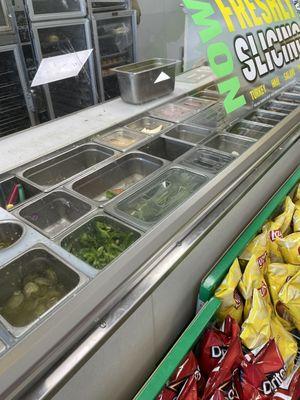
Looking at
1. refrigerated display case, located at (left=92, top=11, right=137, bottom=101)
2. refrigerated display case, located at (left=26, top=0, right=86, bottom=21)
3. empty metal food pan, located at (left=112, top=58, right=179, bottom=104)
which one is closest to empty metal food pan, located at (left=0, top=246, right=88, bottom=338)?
empty metal food pan, located at (left=112, top=58, right=179, bottom=104)

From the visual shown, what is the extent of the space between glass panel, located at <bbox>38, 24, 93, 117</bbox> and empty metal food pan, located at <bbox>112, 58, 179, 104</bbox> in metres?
1.46

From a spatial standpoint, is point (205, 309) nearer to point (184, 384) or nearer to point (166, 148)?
point (184, 384)

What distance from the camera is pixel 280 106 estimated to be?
6.54ft

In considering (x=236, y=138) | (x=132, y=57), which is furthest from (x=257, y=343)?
(x=132, y=57)

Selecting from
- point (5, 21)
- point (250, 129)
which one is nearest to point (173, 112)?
point (250, 129)

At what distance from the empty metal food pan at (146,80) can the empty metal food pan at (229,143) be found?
24.9 inches

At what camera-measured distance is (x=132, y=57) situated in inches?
152

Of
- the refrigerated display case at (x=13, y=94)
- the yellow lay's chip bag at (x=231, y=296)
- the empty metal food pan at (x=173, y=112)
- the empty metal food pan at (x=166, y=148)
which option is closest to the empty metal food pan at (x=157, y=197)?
the empty metal food pan at (x=166, y=148)

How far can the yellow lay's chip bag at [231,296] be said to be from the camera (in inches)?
47.7

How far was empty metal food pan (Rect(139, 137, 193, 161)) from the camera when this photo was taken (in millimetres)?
1616

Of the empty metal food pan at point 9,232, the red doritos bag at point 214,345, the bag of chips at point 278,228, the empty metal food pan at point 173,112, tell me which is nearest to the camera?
the empty metal food pan at point 9,232

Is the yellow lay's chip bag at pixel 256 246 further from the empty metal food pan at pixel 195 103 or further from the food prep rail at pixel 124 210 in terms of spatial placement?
the empty metal food pan at pixel 195 103

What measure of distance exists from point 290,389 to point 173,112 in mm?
1495

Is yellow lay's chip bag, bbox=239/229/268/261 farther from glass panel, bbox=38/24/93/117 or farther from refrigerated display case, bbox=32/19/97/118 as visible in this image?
glass panel, bbox=38/24/93/117
